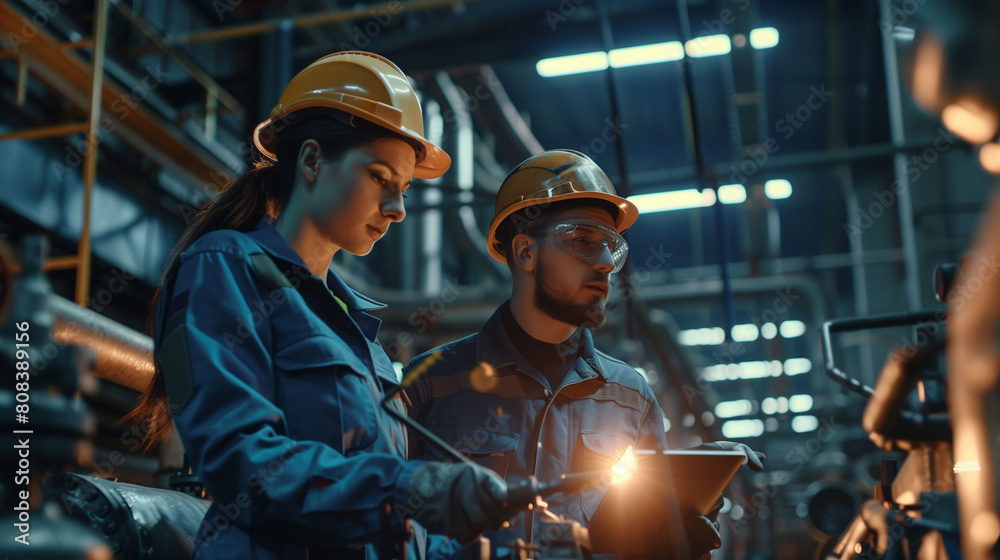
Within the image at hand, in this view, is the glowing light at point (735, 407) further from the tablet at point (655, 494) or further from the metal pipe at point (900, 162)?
the tablet at point (655, 494)

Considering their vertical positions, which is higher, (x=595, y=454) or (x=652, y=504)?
(x=595, y=454)

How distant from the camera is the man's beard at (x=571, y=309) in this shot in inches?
110

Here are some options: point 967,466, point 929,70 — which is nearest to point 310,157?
point 967,466

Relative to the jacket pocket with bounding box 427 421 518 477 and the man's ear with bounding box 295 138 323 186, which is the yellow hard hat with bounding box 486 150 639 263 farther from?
the man's ear with bounding box 295 138 323 186

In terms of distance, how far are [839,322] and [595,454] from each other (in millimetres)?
1045

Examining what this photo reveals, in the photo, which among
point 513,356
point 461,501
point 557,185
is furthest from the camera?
point 557,185

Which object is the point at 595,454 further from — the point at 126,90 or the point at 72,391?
the point at 126,90

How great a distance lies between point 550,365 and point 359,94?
124 centimetres

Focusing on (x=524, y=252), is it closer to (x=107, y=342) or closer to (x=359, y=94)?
(x=359, y=94)

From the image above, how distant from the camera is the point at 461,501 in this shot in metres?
1.41

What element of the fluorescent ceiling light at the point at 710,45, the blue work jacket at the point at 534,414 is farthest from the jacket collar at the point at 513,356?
the fluorescent ceiling light at the point at 710,45

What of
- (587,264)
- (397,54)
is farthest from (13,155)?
(587,264)

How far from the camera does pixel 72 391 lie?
1062 mm

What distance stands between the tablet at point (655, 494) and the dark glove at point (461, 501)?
336mm
